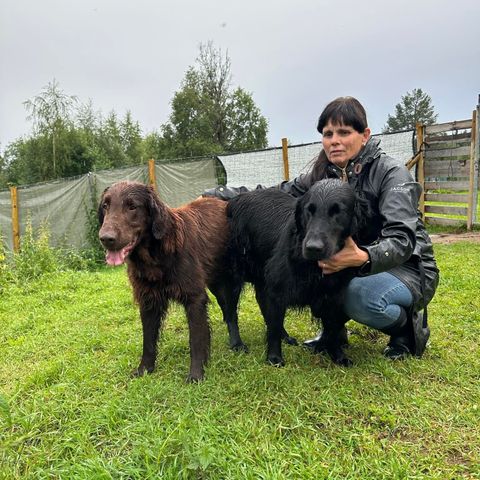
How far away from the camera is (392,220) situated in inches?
94.0

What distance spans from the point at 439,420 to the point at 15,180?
3090 centimetres

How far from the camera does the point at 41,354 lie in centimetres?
340

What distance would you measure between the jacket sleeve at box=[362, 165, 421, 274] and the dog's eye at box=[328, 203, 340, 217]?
0.26 metres

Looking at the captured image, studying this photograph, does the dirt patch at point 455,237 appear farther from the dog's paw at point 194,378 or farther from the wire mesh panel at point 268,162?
the dog's paw at point 194,378

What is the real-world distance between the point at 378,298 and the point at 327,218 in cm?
62

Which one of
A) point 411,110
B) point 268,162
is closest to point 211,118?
point 268,162

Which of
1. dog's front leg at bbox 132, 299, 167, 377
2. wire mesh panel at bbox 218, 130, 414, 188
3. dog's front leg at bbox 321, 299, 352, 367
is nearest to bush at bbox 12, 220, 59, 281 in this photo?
wire mesh panel at bbox 218, 130, 414, 188

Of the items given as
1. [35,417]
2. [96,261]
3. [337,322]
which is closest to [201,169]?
[96,261]

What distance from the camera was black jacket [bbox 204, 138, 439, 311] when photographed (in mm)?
2340

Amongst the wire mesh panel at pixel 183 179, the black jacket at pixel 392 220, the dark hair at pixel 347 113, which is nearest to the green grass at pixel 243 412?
the black jacket at pixel 392 220

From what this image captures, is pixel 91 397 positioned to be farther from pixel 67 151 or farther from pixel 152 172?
pixel 67 151

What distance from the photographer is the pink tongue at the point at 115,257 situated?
234 centimetres

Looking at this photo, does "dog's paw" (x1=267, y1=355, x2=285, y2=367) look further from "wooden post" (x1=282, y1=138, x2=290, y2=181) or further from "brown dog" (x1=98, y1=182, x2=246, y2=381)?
"wooden post" (x1=282, y1=138, x2=290, y2=181)

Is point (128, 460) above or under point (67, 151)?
under
